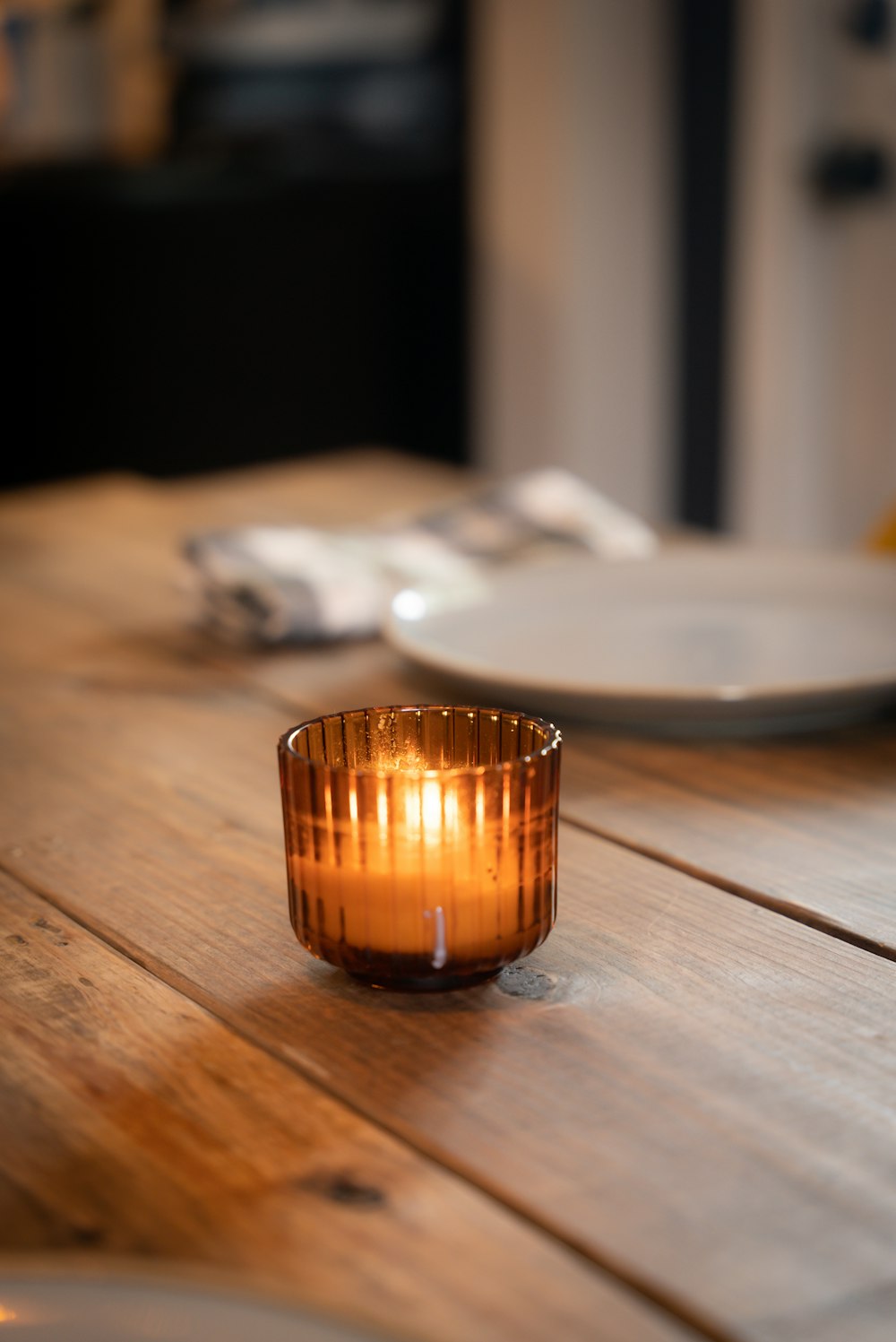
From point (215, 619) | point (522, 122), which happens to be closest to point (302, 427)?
point (522, 122)

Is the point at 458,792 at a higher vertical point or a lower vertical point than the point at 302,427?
higher

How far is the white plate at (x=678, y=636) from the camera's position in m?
0.95

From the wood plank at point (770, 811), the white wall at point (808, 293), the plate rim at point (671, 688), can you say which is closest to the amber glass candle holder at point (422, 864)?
the wood plank at point (770, 811)

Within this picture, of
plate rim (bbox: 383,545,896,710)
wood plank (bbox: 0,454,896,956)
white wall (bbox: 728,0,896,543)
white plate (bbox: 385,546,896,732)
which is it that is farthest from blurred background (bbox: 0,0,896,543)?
plate rim (bbox: 383,545,896,710)

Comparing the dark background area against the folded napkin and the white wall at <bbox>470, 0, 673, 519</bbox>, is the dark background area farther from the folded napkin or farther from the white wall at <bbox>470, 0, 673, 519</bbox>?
the folded napkin

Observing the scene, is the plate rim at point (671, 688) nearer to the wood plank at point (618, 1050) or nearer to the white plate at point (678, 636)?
the white plate at point (678, 636)

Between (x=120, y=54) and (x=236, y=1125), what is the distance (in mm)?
3606

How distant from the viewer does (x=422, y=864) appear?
2.00 ft

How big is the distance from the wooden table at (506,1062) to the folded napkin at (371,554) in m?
0.20

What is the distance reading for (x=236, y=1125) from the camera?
55 cm

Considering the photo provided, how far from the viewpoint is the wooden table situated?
0.47 m

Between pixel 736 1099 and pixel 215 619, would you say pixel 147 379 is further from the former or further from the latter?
pixel 736 1099

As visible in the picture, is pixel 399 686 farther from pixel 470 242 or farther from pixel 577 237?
pixel 470 242

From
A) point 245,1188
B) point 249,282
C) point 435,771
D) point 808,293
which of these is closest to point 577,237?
point 808,293
